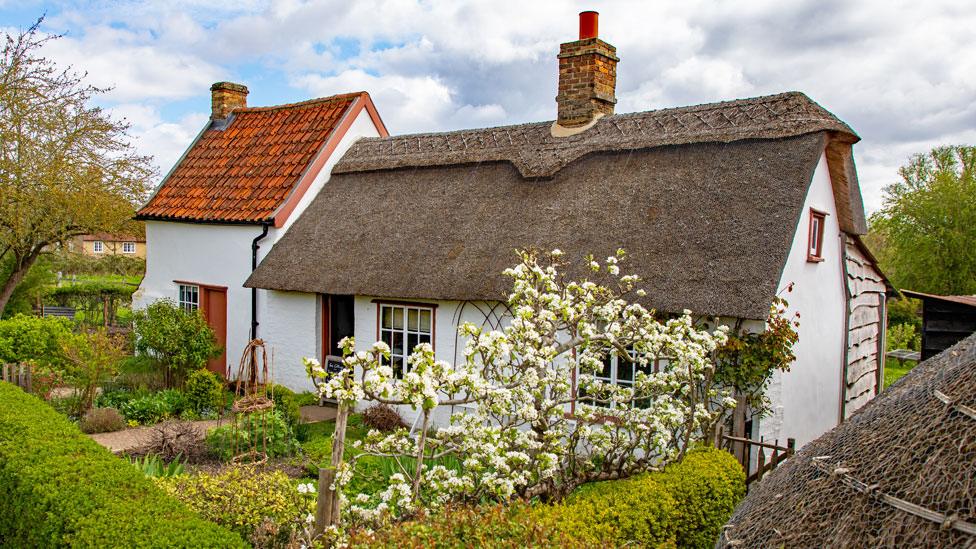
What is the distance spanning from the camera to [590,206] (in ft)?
34.6

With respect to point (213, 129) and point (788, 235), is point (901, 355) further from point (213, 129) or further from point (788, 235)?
point (213, 129)

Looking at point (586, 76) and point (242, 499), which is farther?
point (586, 76)

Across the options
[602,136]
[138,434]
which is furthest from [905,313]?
[138,434]

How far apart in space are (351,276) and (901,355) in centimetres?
1265

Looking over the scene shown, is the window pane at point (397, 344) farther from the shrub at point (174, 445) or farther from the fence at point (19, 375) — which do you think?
the fence at point (19, 375)

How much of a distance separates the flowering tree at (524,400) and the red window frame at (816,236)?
3.03 m

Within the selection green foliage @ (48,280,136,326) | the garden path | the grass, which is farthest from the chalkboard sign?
green foliage @ (48,280,136,326)

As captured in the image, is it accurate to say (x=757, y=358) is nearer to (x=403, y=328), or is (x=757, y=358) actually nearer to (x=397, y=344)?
(x=403, y=328)

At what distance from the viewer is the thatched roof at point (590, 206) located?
29.0ft

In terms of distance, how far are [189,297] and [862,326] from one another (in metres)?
13.8

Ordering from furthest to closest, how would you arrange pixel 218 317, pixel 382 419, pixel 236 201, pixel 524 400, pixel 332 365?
1. pixel 218 317
2. pixel 236 201
3. pixel 332 365
4. pixel 382 419
5. pixel 524 400

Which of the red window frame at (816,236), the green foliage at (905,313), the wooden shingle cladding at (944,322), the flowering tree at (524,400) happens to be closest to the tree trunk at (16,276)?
the flowering tree at (524,400)

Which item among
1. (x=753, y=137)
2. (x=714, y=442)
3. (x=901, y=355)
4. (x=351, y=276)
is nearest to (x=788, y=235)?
(x=753, y=137)

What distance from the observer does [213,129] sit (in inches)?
694
